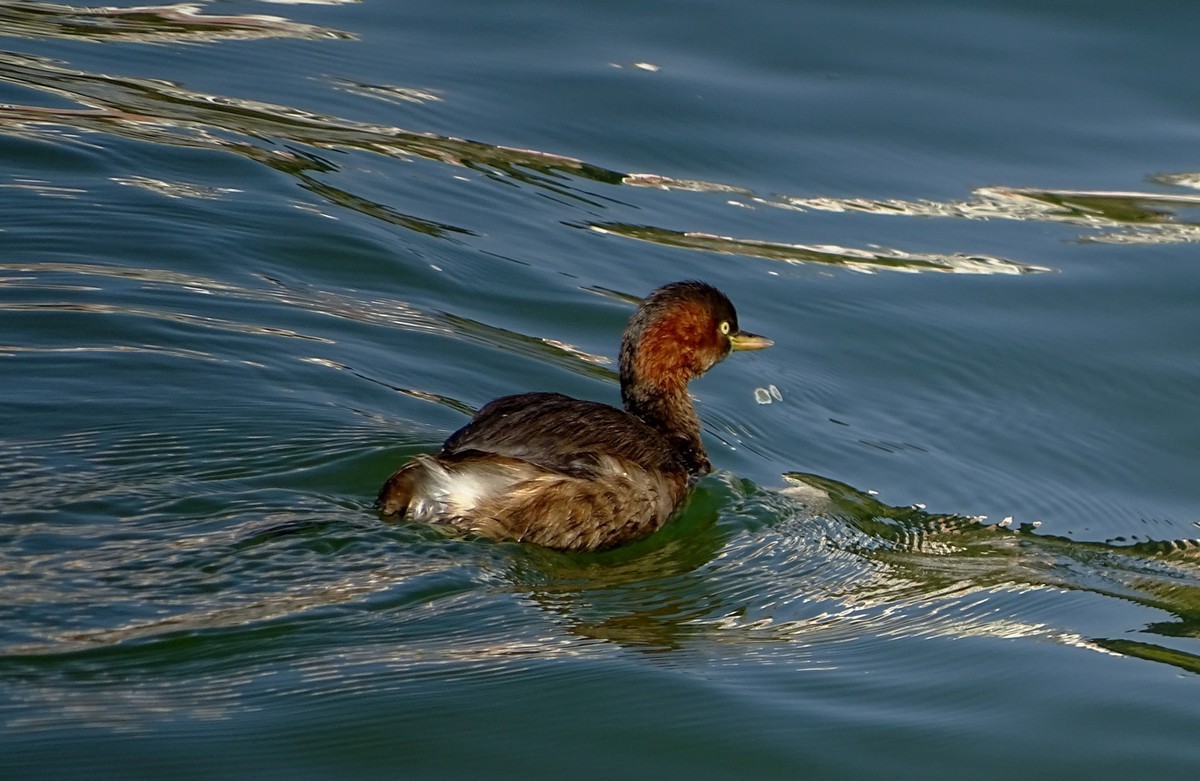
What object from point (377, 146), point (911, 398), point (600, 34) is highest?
point (600, 34)

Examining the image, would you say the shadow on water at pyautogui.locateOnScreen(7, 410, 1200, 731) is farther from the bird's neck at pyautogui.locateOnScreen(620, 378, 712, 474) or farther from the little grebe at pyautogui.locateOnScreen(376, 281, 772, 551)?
the bird's neck at pyautogui.locateOnScreen(620, 378, 712, 474)

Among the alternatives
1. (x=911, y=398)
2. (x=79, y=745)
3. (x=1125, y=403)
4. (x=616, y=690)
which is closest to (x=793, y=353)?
(x=911, y=398)

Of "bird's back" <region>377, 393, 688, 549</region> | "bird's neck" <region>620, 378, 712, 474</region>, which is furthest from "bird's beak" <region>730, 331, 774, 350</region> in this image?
"bird's back" <region>377, 393, 688, 549</region>

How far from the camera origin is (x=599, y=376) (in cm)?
755

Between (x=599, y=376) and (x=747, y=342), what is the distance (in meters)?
0.81

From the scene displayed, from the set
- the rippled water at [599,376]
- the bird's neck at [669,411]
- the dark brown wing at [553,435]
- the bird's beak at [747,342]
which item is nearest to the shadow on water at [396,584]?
the rippled water at [599,376]

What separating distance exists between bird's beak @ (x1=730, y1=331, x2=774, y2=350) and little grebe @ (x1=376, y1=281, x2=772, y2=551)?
427 mm

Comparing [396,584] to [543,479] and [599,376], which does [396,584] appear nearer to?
[543,479]

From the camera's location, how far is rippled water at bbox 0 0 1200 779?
456cm

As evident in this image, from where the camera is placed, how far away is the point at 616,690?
4.67 m

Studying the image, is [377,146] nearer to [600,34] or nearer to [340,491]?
[600,34]

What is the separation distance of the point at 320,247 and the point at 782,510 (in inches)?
116

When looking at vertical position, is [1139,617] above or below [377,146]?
below

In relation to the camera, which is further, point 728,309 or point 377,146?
point 377,146
